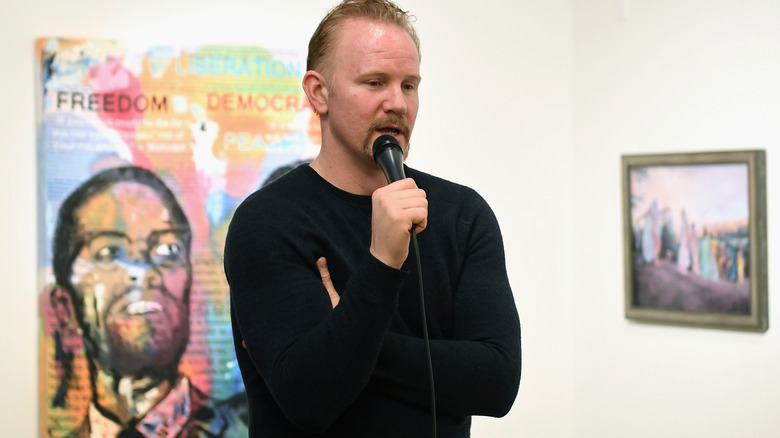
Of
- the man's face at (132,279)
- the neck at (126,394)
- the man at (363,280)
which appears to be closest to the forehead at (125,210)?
the man's face at (132,279)

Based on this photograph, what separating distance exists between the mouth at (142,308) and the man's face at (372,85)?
1622 mm

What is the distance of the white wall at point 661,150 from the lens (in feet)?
10.1

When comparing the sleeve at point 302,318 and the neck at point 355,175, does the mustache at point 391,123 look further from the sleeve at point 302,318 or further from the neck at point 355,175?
the sleeve at point 302,318

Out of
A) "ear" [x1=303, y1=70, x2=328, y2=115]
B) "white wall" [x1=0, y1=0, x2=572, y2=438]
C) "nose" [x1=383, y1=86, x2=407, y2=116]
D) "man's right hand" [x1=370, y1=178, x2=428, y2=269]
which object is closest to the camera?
"man's right hand" [x1=370, y1=178, x2=428, y2=269]

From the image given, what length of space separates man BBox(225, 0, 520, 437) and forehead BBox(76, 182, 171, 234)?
1.43 metres

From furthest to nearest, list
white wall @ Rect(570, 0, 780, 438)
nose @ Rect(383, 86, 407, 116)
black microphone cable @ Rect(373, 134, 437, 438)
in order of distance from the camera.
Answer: white wall @ Rect(570, 0, 780, 438) → nose @ Rect(383, 86, 407, 116) → black microphone cable @ Rect(373, 134, 437, 438)

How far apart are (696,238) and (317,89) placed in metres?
2.17

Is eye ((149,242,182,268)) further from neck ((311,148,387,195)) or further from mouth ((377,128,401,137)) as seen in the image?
mouth ((377,128,401,137))

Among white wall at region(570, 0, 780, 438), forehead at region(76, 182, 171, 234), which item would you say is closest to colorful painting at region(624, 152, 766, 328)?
white wall at region(570, 0, 780, 438)

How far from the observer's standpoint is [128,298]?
115 inches

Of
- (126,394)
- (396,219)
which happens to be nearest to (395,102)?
(396,219)

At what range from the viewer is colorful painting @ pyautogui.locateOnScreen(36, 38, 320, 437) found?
2.88 metres

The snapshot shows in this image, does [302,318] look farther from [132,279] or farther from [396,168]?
[132,279]

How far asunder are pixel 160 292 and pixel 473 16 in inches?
68.2
